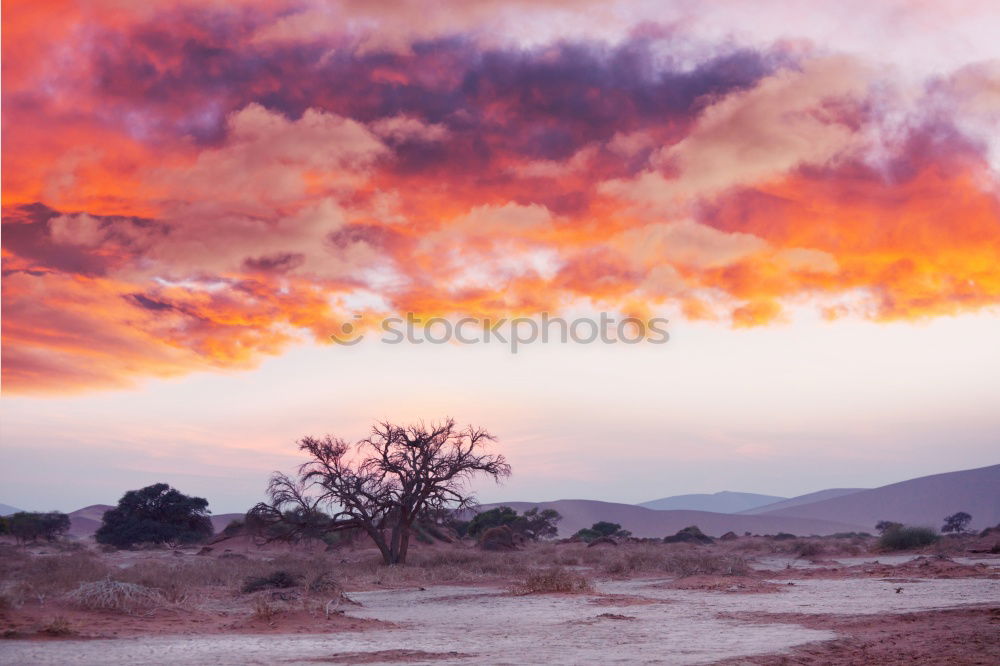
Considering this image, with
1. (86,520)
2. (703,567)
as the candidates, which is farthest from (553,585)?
(86,520)

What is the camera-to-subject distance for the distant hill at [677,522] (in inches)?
5541

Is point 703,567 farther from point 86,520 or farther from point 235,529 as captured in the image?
point 86,520

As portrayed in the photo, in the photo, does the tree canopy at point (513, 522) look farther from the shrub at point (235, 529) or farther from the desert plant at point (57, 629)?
the desert plant at point (57, 629)

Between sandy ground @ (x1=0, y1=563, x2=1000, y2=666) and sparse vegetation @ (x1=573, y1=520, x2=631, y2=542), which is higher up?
Result: sandy ground @ (x1=0, y1=563, x2=1000, y2=666)

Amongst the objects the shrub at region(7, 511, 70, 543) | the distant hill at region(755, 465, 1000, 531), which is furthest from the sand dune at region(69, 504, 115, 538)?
the distant hill at region(755, 465, 1000, 531)

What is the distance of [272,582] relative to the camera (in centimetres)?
2281

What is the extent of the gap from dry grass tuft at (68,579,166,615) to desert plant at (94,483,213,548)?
44.0 metres


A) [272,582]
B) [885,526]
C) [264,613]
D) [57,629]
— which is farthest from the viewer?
[885,526]

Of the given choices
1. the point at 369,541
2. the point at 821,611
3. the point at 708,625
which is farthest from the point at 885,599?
the point at 369,541

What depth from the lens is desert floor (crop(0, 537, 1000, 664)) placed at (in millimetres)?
11328

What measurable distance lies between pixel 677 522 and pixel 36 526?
112 meters

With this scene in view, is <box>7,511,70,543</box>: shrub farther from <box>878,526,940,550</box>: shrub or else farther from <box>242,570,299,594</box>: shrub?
<box>878,526,940,550</box>: shrub

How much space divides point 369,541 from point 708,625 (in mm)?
41050

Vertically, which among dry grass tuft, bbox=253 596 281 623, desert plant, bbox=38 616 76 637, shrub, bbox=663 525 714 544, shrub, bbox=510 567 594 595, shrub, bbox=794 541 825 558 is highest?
desert plant, bbox=38 616 76 637
